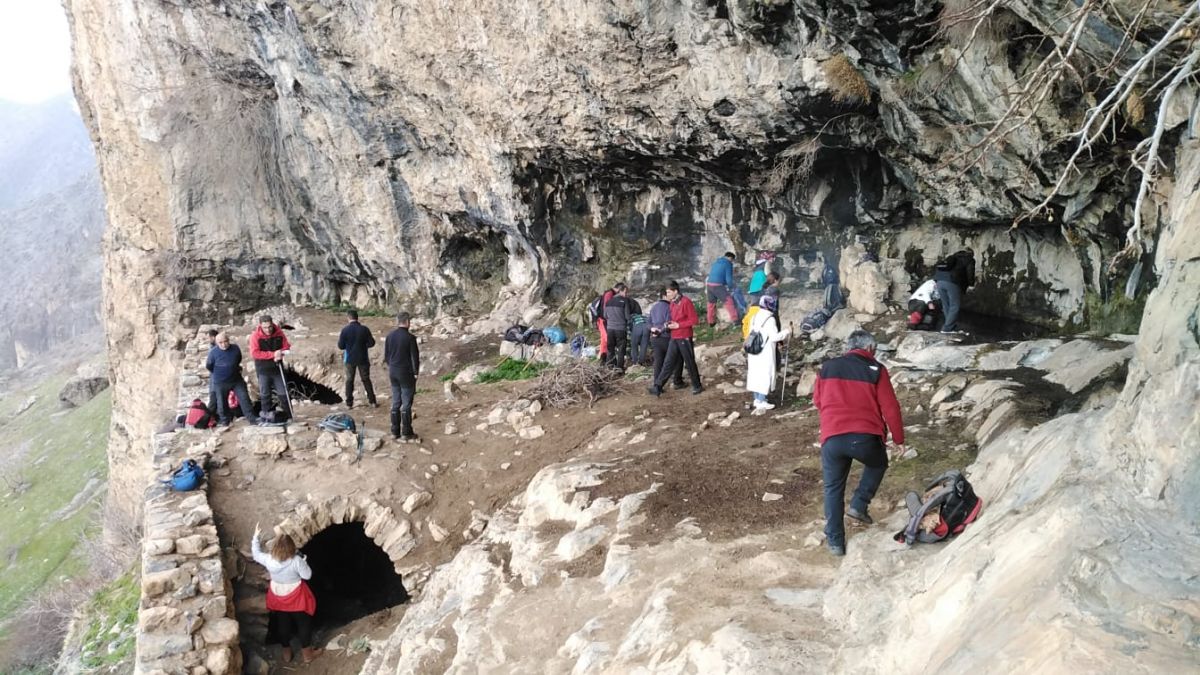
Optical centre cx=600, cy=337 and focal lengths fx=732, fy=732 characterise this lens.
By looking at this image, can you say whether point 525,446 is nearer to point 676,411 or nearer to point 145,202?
point 676,411

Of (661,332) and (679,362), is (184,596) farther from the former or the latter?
(679,362)

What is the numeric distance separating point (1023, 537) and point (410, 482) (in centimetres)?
711


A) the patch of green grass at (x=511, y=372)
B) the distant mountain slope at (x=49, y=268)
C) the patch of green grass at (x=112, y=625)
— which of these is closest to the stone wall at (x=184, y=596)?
the patch of green grass at (x=112, y=625)

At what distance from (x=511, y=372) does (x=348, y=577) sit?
4.31 metres

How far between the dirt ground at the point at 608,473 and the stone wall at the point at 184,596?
1.29ft

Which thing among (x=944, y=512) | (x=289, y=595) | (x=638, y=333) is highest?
(x=944, y=512)

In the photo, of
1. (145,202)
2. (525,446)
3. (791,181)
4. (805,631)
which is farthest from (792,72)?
(145,202)

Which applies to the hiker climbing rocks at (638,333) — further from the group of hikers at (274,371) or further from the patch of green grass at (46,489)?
the patch of green grass at (46,489)

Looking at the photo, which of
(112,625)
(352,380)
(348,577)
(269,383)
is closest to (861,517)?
(348,577)

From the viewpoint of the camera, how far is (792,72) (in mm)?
9516

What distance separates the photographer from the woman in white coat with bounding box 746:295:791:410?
8.00 m

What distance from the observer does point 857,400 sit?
4531 mm

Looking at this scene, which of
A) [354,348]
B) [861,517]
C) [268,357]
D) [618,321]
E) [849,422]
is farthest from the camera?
[618,321]

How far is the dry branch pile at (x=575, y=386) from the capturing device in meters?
10.0
